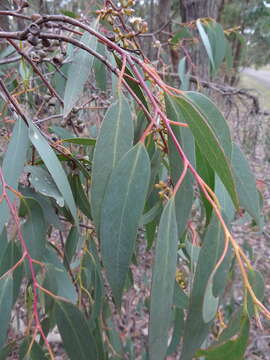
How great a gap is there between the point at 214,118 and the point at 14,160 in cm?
36

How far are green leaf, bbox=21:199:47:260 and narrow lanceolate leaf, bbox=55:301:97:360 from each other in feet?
0.42

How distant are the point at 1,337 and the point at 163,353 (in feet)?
1.22

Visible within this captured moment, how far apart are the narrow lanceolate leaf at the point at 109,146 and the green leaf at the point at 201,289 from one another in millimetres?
173

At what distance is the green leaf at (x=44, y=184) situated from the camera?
2.10 feet

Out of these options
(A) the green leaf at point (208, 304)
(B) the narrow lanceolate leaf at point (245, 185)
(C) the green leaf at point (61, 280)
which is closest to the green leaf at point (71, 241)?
(C) the green leaf at point (61, 280)

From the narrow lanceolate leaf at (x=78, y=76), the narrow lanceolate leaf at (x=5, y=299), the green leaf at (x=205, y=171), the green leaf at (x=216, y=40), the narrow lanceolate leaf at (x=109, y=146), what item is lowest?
the narrow lanceolate leaf at (x=5, y=299)

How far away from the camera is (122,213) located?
1.79 ft

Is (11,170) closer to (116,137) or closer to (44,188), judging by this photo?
(44,188)

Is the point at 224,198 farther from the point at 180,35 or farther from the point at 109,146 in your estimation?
the point at 180,35

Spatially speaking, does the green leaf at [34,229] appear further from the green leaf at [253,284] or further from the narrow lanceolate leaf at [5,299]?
the green leaf at [253,284]

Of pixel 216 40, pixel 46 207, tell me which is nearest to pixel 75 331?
pixel 46 207

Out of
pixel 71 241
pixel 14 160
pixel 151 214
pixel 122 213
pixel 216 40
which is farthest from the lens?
pixel 216 40

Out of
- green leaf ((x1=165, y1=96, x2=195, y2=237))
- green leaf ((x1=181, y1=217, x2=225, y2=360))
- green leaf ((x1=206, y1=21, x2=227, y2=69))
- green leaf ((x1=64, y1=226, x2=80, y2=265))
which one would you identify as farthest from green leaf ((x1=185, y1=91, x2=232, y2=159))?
green leaf ((x1=206, y1=21, x2=227, y2=69))

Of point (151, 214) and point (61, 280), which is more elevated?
point (151, 214)
